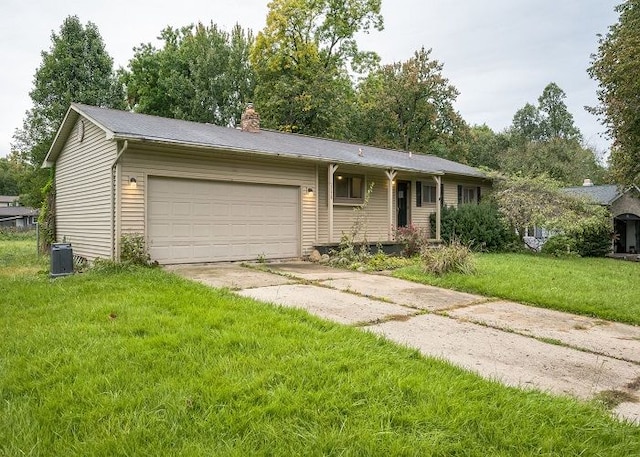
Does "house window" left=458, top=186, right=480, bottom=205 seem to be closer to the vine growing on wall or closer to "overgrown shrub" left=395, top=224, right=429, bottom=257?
"overgrown shrub" left=395, top=224, right=429, bottom=257

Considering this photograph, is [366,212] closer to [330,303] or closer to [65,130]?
[330,303]

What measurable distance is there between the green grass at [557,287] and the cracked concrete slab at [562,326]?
1.13 ft

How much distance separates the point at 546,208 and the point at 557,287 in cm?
742

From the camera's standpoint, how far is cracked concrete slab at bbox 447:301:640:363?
Result: 13.8 ft

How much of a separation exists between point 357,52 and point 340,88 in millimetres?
3673

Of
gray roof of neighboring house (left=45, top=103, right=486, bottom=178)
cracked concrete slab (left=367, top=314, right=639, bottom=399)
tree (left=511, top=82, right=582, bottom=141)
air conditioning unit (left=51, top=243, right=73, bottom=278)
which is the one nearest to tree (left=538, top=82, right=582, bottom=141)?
tree (left=511, top=82, right=582, bottom=141)

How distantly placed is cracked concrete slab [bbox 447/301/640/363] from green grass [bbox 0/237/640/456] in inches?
70.3

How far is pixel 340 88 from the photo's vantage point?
26969mm

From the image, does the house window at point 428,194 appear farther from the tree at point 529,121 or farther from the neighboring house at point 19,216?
the neighboring house at point 19,216

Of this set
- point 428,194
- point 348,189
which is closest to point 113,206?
point 348,189

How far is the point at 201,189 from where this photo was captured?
9516mm

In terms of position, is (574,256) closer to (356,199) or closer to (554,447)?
(356,199)

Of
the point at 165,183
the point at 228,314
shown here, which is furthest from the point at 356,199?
the point at 228,314

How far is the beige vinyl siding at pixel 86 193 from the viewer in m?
8.95
